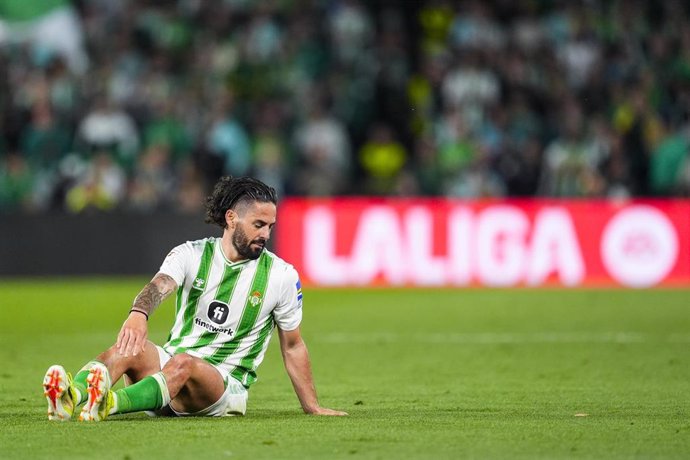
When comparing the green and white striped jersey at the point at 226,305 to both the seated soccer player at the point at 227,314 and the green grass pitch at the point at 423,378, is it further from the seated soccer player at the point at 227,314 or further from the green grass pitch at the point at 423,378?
the green grass pitch at the point at 423,378

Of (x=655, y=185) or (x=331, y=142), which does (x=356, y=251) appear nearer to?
(x=331, y=142)

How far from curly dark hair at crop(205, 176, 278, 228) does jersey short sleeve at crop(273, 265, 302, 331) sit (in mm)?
486

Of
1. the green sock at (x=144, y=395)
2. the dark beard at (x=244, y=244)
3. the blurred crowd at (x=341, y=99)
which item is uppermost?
the blurred crowd at (x=341, y=99)

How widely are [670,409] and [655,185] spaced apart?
41.7 ft

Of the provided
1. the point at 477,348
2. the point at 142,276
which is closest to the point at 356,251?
the point at 142,276

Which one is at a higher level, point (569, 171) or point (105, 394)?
point (569, 171)

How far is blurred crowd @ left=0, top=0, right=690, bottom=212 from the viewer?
67.3ft

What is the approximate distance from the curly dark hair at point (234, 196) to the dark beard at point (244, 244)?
0.45ft

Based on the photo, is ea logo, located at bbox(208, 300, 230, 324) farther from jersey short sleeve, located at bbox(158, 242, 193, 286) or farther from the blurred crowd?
the blurred crowd

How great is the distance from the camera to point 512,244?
1997 centimetres

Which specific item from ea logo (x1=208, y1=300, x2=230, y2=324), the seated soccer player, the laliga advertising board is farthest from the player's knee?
the laliga advertising board

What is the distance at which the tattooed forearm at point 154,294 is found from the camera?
6.91 metres

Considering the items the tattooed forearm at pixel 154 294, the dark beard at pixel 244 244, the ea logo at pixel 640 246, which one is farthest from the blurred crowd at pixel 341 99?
the tattooed forearm at pixel 154 294

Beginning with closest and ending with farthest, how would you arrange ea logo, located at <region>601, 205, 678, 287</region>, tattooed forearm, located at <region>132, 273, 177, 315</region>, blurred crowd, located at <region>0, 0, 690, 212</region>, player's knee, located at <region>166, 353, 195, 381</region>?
tattooed forearm, located at <region>132, 273, 177, 315</region> < player's knee, located at <region>166, 353, 195, 381</region> < ea logo, located at <region>601, 205, 678, 287</region> < blurred crowd, located at <region>0, 0, 690, 212</region>
